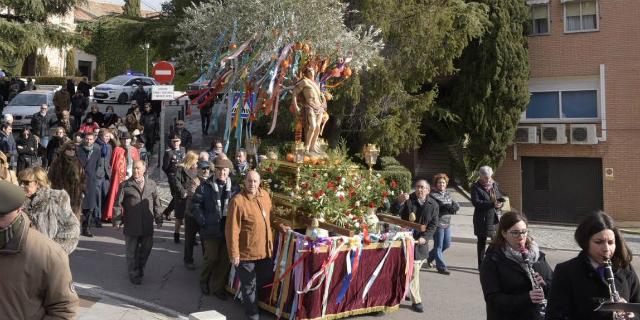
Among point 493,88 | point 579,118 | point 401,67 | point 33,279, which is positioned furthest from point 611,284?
point 579,118

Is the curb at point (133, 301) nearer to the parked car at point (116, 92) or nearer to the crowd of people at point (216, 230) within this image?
the crowd of people at point (216, 230)

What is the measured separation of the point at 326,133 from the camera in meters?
18.7

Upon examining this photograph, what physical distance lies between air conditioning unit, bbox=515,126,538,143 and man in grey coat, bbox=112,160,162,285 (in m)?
15.6

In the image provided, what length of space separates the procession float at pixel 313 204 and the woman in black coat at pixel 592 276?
11.3 feet

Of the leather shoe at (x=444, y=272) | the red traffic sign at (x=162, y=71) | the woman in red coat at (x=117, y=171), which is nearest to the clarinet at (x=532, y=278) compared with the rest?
the leather shoe at (x=444, y=272)

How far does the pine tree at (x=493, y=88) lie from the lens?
19281 mm

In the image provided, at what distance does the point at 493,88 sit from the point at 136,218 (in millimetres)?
14504

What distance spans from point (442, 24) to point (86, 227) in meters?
11.1

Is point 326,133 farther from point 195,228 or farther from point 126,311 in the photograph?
point 126,311

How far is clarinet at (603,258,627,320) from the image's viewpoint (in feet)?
10.9

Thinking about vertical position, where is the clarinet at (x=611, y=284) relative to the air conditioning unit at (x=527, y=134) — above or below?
below

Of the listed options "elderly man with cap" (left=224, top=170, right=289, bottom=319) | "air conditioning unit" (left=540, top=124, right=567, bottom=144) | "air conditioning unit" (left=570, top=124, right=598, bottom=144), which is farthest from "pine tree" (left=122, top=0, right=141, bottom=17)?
"elderly man with cap" (left=224, top=170, right=289, bottom=319)

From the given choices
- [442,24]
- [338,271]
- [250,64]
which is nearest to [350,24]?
[442,24]

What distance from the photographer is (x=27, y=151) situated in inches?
539
